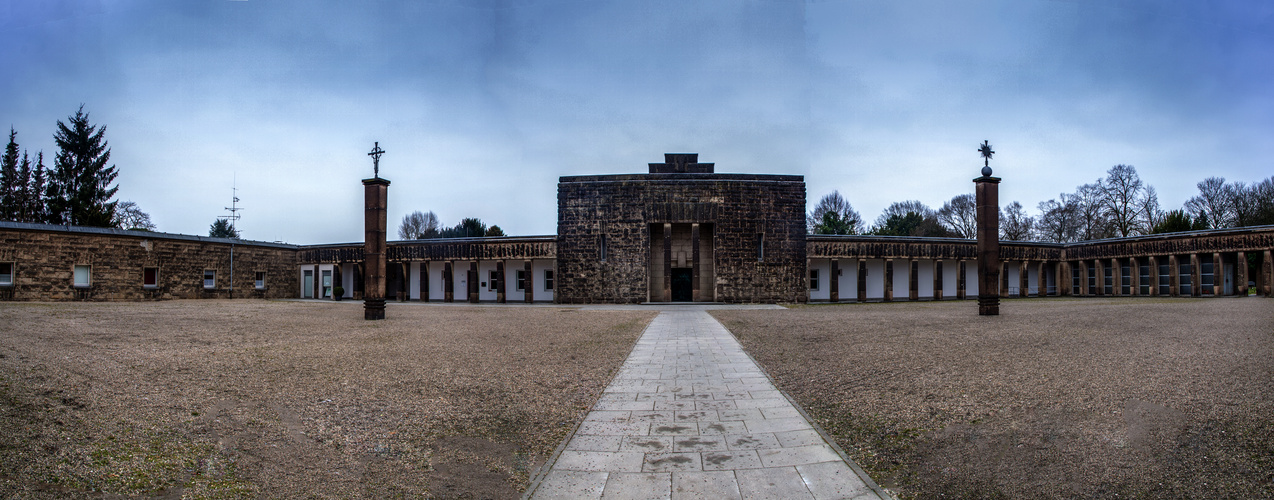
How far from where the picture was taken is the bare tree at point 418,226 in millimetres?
77062

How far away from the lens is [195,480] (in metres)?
4.14

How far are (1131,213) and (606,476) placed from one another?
55.9 m

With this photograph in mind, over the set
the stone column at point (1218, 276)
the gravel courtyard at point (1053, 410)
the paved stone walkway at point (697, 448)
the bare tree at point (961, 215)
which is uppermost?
the bare tree at point (961, 215)

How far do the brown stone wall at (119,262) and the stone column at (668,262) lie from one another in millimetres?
26435

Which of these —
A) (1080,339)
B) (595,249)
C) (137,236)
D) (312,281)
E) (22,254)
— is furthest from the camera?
(312,281)

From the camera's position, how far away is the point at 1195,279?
1319 inches

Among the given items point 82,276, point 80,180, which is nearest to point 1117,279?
point 82,276

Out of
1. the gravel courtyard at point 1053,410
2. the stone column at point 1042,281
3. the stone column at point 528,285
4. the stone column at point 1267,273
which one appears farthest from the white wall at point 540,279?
the stone column at point 1267,273

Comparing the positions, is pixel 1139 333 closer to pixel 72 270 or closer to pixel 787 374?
pixel 787 374

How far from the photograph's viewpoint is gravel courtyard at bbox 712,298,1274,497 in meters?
4.21

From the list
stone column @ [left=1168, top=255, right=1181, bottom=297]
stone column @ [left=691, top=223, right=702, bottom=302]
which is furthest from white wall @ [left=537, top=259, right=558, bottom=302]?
stone column @ [left=1168, top=255, right=1181, bottom=297]

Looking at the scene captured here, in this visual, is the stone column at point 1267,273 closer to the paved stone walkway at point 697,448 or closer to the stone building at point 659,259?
the stone building at point 659,259

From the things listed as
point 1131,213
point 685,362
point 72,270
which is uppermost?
point 1131,213

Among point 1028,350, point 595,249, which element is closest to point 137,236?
point 595,249
